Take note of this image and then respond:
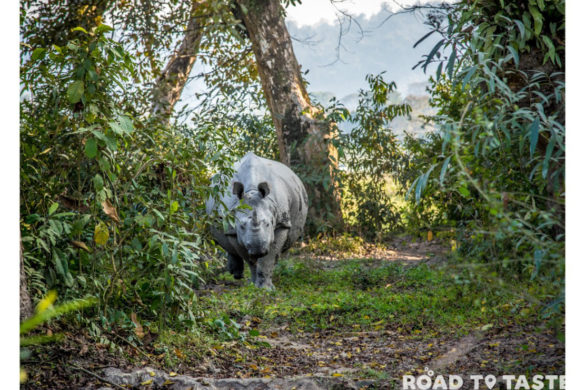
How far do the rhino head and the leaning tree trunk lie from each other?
12.6ft

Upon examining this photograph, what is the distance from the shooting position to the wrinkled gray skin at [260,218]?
234 inches

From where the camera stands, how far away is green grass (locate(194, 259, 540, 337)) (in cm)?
423

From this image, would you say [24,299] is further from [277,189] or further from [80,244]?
[277,189]

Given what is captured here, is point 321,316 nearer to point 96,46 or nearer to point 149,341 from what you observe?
point 149,341

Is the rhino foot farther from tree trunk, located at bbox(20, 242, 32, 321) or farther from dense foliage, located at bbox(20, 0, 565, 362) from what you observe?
tree trunk, located at bbox(20, 242, 32, 321)

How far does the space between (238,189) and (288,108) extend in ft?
14.8

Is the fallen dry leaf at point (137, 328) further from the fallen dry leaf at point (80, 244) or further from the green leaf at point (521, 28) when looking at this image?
the green leaf at point (521, 28)

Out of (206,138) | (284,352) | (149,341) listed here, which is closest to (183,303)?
(149,341)

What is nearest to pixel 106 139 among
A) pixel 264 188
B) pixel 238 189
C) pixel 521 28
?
pixel 521 28

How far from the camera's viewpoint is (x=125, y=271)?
11.6 ft

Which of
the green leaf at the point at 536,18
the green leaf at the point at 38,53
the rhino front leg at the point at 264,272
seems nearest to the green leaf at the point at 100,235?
the green leaf at the point at 38,53

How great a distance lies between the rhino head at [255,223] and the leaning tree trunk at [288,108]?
3845 millimetres

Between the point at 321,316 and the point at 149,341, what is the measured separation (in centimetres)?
196

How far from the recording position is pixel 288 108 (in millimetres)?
10195
